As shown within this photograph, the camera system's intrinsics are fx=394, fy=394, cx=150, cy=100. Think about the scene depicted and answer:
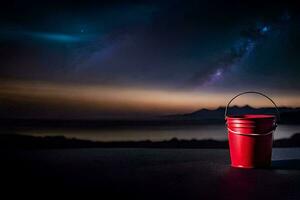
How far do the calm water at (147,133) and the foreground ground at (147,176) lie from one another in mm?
1660

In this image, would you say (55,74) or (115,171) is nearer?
(115,171)

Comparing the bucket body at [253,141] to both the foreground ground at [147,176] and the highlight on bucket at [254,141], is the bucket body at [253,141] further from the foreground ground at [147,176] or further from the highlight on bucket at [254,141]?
the foreground ground at [147,176]

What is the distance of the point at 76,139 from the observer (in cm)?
629

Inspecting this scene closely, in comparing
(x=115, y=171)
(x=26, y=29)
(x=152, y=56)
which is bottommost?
(x=115, y=171)

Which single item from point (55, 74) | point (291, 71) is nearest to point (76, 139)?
point (55, 74)

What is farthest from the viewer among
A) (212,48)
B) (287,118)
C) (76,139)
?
(287,118)

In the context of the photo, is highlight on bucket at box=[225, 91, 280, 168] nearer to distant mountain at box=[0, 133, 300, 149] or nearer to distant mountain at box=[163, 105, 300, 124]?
distant mountain at box=[0, 133, 300, 149]

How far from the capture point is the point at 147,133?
6793 millimetres

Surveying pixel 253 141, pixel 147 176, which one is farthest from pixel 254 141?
pixel 147 176

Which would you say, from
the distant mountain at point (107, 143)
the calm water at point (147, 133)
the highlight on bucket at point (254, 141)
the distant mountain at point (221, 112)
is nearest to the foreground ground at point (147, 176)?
the highlight on bucket at point (254, 141)

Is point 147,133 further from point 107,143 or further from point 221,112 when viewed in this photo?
point 221,112

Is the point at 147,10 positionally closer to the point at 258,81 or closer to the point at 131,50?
the point at 131,50

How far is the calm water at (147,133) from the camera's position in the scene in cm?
642

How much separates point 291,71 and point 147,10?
2.75m
